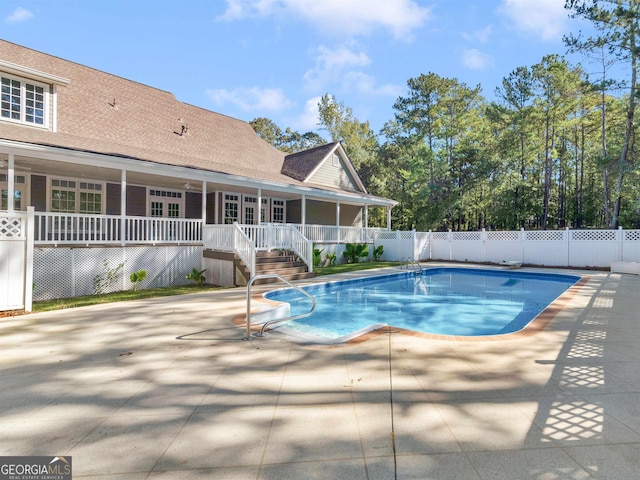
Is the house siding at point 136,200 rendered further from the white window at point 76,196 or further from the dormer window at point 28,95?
the dormer window at point 28,95

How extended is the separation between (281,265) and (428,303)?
5.18 meters

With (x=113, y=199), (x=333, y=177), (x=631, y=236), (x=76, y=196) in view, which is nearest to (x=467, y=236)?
(x=631, y=236)

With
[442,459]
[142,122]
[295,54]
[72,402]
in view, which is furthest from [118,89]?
[442,459]

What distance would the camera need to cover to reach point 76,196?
13.0 metres

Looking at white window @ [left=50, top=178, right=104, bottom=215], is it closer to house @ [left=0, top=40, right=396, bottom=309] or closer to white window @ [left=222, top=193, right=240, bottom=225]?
house @ [left=0, top=40, right=396, bottom=309]

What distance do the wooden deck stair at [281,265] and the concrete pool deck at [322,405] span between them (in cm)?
617

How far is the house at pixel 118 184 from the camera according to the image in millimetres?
9758

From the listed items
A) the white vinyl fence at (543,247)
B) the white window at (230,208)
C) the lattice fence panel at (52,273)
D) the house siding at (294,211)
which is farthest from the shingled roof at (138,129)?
the white vinyl fence at (543,247)

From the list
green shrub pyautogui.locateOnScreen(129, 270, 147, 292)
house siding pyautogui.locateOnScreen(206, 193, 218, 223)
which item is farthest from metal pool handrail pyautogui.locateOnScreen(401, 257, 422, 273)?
green shrub pyautogui.locateOnScreen(129, 270, 147, 292)

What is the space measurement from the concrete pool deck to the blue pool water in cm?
145

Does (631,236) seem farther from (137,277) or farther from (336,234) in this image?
(137,277)

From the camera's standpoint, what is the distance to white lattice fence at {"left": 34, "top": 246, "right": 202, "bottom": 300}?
9195 millimetres

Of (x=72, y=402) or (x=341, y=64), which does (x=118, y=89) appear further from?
(x=341, y=64)

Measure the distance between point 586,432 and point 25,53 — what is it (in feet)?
63.0
